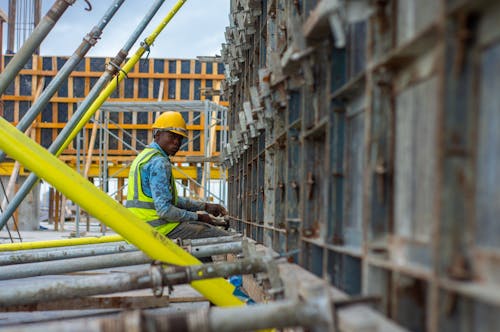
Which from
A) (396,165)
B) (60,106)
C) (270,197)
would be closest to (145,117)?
(60,106)

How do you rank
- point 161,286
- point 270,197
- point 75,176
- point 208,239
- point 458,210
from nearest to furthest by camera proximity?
point 458,210, point 161,286, point 75,176, point 270,197, point 208,239

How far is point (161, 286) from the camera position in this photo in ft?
13.2

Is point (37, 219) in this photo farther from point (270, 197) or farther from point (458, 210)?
point (458, 210)

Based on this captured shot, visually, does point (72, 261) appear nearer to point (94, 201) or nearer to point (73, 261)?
point (73, 261)

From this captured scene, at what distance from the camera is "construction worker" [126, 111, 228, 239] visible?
22.5ft

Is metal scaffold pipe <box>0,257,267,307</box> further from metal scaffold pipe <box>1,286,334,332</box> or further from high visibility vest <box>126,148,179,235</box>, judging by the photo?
high visibility vest <box>126,148,179,235</box>

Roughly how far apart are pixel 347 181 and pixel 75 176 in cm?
213

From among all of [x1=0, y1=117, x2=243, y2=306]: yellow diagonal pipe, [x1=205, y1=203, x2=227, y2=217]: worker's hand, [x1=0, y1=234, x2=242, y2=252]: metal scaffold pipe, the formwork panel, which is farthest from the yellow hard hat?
the formwork panel

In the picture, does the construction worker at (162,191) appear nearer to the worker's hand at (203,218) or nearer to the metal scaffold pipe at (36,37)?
the worker's hand at (203,218)

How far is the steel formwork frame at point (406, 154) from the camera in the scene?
6.52 feet

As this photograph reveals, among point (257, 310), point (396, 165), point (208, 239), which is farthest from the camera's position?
point (208, 239)

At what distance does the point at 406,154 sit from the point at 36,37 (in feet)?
15.4

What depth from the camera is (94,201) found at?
4.53m

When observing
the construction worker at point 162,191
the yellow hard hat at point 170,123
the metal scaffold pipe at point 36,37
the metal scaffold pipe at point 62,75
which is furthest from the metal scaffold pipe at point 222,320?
the metal scaffold pipe at point 62,75
